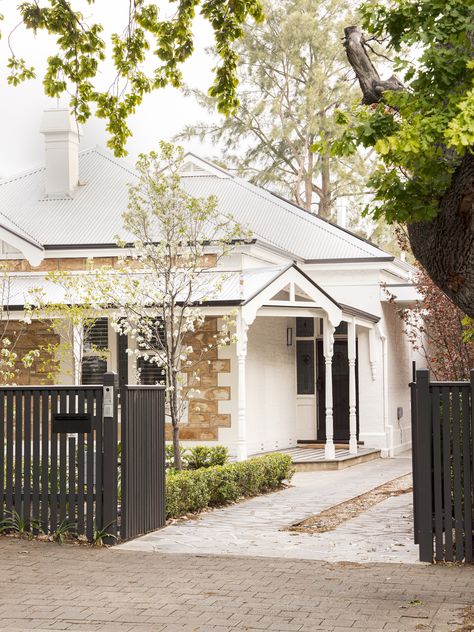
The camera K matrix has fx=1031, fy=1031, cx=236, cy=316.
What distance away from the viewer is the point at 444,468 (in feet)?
29.0

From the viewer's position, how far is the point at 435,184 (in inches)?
263

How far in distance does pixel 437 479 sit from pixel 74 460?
3.46 metres

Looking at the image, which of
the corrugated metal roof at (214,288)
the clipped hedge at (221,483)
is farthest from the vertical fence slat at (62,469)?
the corrugated metal roof at (214,288)

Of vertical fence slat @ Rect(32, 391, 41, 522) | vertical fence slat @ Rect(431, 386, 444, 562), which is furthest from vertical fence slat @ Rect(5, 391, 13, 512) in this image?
vertical fence slat @ Rect(431, 386, 444, 562)

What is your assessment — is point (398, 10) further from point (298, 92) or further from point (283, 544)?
point (298, 92)

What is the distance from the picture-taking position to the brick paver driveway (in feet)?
21.9

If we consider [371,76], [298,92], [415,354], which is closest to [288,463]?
[371,76]

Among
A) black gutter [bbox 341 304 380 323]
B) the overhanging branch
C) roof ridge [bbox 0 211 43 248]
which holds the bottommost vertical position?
black gutter [bbox 341 304 380 323]

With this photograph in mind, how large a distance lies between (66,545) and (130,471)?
3.07 feet

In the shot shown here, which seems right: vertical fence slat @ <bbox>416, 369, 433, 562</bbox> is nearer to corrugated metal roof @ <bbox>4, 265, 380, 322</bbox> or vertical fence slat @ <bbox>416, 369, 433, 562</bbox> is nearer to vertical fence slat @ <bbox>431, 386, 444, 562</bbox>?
vertical fence slat @ <bbox>431, 386, 444, 562</bbox>

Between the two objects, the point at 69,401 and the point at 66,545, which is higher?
the point at 69,401

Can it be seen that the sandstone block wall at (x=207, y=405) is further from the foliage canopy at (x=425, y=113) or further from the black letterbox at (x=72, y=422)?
the foliage canopy at (x=425, y=113)

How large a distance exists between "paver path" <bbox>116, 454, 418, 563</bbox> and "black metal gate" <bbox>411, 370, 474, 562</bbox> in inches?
15.6

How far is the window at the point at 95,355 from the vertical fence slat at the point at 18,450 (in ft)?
35.0
